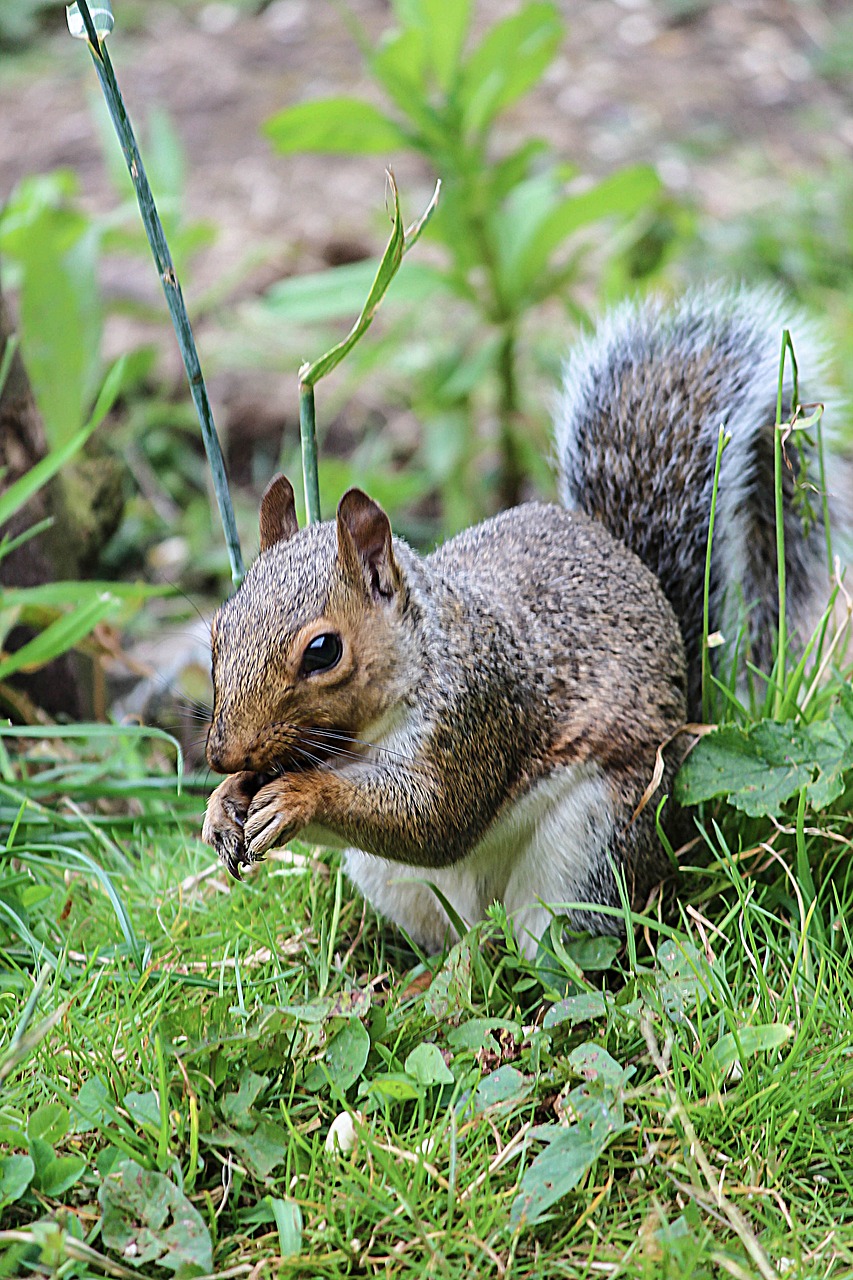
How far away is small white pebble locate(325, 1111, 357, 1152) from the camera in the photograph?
157cm

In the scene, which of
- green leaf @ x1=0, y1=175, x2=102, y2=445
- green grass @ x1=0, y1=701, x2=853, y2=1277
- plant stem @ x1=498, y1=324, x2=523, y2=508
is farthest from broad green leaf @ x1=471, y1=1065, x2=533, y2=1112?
plant stem @ x1=498, y1=324, x2=523, y2=508

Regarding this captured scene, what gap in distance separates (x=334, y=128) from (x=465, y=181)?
37 cm

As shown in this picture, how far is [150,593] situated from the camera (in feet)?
8.38

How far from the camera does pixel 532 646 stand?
2018 millimetres

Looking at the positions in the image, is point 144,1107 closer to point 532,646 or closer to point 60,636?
point 532,646

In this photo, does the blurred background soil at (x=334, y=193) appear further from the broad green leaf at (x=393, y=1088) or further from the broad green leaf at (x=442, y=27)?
the broad green leaf at (x=393, y=1088)

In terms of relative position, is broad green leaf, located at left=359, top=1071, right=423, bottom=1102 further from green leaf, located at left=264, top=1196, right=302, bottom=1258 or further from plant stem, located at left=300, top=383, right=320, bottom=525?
plant stem, located at left=300, top=383, right=320, bottom=525

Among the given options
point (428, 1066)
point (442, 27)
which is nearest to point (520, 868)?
point (428, 1066)

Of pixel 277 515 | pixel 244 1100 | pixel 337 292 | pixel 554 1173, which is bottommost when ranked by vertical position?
pixel 554 1173

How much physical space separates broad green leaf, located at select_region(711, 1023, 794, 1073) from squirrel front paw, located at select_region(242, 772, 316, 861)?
0.61m

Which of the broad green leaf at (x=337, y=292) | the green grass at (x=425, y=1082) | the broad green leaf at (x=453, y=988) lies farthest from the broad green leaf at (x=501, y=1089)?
the broad green leaf at (x=337, y=292)

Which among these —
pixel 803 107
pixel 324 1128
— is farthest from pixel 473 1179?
pixel 803 107

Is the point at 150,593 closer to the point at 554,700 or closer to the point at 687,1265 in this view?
the point at 554,700

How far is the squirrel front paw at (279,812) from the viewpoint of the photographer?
1.67m
